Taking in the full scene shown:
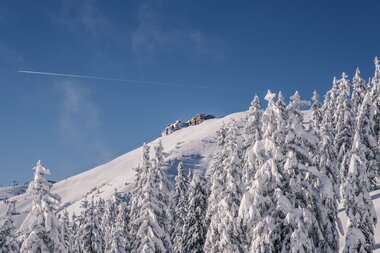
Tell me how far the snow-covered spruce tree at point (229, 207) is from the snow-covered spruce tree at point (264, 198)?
43.3 feet

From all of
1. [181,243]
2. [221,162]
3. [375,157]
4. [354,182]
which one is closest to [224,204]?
[221,162]

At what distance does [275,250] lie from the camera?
917 inches

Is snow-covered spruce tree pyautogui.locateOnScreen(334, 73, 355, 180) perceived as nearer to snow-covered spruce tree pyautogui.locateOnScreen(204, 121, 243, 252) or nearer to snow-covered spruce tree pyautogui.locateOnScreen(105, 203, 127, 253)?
snow-covered spruce tree pyautogui.locateOnScreen(204, 121, 243, 252)

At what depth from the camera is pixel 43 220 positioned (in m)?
30.2

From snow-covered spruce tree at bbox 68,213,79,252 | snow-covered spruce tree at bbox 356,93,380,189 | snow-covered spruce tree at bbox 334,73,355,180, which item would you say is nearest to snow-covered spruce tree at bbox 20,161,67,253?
snow-covered spruce tree at bbox 68,213,79,252

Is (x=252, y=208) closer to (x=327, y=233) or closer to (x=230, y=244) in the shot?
(x=327, y=233)

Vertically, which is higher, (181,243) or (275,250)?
(181,243)

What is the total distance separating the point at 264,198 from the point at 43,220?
46.3 ft

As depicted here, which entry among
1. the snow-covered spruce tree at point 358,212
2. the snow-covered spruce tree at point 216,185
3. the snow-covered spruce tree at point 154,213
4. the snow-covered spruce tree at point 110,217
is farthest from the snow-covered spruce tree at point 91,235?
the snow-covered spruce tree at point 358,212

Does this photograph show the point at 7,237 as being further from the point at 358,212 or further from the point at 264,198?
the point at 358,212

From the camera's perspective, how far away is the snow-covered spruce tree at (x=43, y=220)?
29.9 m

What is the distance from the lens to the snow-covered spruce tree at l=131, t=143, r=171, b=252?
37812 millimetres

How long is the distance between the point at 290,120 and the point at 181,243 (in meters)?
31.2

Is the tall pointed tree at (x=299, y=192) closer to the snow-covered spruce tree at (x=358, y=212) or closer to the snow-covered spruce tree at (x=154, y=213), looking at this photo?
the snow-covered spruce tree at (x=358, y=212)
